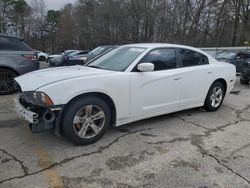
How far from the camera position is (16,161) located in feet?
11.8

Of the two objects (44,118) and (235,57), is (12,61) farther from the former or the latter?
(235,57)

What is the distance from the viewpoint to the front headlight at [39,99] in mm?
3708

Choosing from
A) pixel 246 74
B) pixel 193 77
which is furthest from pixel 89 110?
pixel 246 74

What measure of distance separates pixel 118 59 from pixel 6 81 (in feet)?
13.1

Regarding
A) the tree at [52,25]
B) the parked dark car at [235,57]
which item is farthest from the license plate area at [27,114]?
the tree at [52,25]

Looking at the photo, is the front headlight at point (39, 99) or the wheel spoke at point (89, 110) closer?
the front headlight at point (39, 99)

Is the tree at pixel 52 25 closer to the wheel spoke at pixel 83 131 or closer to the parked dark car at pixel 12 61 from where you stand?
the parked dark car at pixel 12 61

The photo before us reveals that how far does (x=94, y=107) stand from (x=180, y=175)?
61.3 inches

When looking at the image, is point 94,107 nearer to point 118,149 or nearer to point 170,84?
point 118,149

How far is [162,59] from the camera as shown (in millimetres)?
5055

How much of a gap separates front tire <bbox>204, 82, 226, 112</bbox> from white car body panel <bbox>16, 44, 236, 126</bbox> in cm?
18

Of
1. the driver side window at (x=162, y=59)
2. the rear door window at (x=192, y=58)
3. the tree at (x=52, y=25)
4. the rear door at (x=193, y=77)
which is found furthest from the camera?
the tree at (x=52, y=25)

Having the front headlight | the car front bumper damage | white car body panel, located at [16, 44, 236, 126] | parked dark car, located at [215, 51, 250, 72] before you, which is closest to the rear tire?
parked dark car, located at [215, 51, 250, 72]

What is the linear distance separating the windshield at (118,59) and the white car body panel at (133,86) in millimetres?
131
